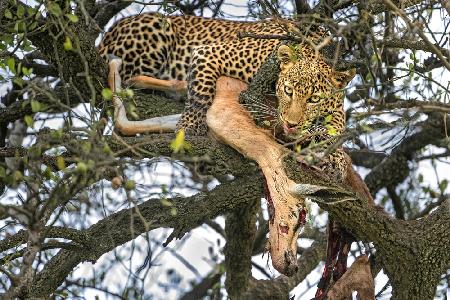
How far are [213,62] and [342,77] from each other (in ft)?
4.13

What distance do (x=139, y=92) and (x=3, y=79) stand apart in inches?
76.4

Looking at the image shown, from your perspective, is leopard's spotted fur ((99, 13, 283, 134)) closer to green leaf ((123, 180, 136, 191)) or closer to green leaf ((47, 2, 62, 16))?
green leaf ((47, 2, 62, 16))

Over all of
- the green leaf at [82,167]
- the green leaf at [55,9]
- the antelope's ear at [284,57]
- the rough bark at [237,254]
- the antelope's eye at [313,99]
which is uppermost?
the antelope's ear at [284,57]

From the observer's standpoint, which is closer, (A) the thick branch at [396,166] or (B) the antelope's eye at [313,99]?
(B) the antelope's eye at [313,99]

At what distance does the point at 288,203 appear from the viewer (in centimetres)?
612

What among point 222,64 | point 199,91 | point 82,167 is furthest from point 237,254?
point 82,167

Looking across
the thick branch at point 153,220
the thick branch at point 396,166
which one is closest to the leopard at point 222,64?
the thick branch at point 153,220

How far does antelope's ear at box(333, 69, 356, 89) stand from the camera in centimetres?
780

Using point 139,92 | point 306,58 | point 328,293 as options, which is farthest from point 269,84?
point 328,293

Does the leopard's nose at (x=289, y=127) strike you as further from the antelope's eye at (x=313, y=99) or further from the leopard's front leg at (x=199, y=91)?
the leopard's front leg at (x=199, y=91)

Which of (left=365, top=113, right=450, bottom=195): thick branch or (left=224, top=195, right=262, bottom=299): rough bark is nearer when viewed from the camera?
(left=224, top=195, right=262, bottom=299): rough bark

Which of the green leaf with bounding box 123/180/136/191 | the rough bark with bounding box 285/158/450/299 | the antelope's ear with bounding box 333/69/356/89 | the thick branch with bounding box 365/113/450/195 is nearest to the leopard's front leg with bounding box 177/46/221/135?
the antelope's ear with bounding box 333/69/356/89

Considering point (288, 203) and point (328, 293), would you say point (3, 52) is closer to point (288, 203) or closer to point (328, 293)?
point (288, 203)

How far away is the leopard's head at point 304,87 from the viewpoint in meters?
7.34
